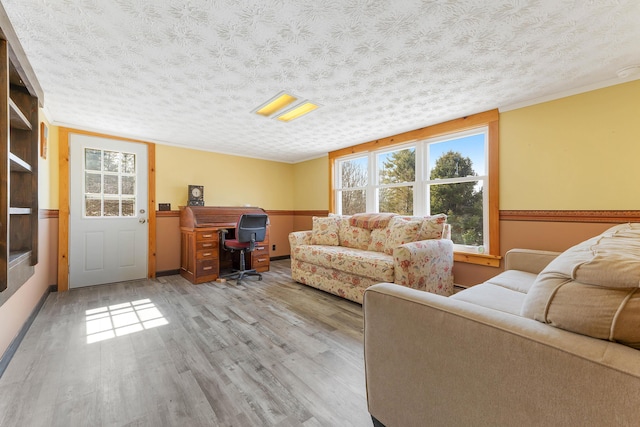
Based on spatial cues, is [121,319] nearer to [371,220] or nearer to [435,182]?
[371,220]

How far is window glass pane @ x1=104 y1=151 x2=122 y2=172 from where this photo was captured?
145 inches

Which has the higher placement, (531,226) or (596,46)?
(596,46)

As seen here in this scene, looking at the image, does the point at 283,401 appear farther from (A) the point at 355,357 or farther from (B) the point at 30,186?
(B) the point at 30,186

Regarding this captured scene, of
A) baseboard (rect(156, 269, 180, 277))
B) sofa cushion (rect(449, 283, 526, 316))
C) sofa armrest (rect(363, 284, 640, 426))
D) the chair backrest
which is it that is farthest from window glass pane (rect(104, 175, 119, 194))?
sofa cushion (rect(449, 283, 526, 316))

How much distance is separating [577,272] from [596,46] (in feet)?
6.65

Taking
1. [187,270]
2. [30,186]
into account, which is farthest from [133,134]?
[30,186]

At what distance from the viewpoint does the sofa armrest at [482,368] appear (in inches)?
24.3

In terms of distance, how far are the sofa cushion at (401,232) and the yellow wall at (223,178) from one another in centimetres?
298

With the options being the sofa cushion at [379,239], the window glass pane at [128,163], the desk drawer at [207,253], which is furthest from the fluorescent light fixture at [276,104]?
the window glass pane at [128,163]

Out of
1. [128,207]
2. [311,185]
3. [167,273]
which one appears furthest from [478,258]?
[128,207]

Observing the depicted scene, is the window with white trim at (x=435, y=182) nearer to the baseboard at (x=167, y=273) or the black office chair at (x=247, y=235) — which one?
the black office chair at (x=247, y=235)

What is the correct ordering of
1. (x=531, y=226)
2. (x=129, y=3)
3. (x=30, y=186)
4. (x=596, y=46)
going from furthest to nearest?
(x=531, y=226)
(x=596, y=46)
(x=30, y=186)
(x=129, y=3)

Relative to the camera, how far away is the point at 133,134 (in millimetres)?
3713

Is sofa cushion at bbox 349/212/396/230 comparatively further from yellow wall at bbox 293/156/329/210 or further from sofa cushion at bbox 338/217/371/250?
yellow wall at bbox 293/156/329/210
